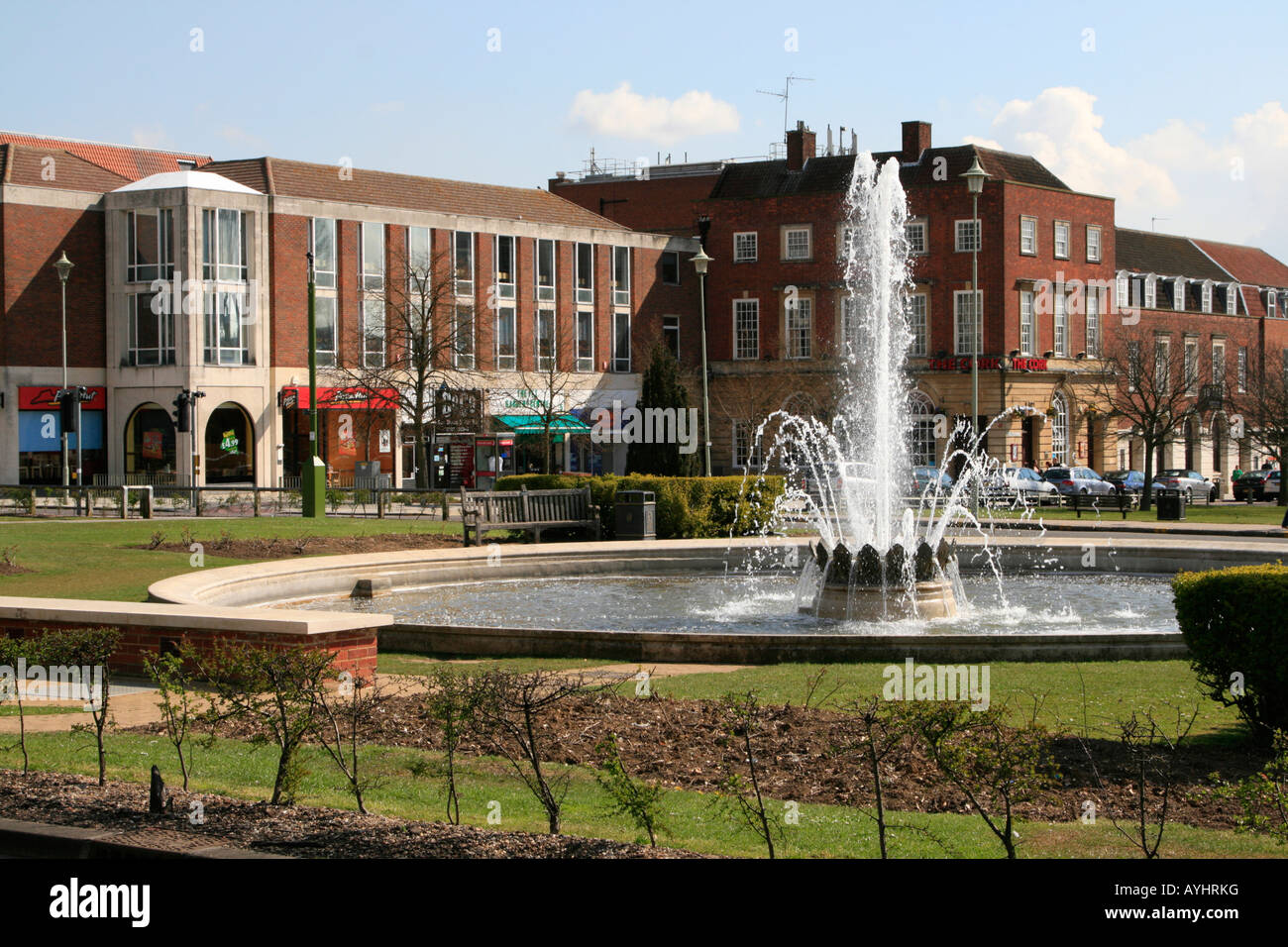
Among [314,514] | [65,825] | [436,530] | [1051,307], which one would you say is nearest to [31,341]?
[314,514]

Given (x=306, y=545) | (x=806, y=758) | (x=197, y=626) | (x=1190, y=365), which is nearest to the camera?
(x=806, y=758)

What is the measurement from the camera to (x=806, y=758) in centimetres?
872

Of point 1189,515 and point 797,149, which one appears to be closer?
point 1189,515

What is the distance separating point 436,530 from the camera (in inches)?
1069

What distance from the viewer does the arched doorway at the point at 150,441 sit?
173ft

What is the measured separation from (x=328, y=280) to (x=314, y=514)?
27.1 metres

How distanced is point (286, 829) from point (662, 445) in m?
27.9

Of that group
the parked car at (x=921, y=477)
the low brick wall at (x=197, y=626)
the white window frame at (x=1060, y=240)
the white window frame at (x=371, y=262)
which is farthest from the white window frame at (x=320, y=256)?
the low brick wall at (x=197, y=626)

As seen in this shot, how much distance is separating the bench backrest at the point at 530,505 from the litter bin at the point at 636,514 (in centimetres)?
132

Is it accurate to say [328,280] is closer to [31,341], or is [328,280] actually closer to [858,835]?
[31,341]

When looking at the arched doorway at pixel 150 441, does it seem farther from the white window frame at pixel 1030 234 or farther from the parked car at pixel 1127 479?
the white window frame at pixel 1030 234

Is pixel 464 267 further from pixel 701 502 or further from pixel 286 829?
pixel 286 829

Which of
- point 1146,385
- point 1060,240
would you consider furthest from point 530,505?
point 1060,240

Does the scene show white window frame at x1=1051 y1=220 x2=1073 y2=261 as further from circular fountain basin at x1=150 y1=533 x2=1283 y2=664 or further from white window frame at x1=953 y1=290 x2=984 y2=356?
circular fountain basin at x1=150 y1=533 x2=1283 y2=664
